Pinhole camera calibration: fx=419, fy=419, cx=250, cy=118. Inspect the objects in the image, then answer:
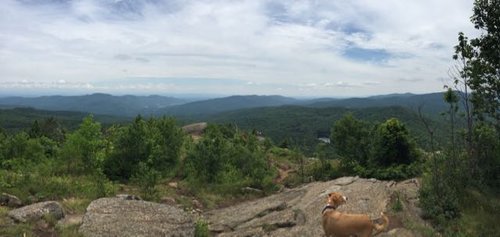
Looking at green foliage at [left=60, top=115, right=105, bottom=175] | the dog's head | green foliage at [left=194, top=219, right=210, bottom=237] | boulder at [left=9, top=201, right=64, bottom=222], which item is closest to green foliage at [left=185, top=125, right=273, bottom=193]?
green foliage at [left=60, top=115, right=105, bottom=175]

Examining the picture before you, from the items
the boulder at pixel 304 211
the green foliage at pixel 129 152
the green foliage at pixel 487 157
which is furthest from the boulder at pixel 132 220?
the green foliage at pixel 487 157

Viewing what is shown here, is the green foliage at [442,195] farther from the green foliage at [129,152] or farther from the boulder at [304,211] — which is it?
the green foliage at [129,152]

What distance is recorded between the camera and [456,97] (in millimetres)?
16328

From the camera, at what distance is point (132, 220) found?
41.7 feet

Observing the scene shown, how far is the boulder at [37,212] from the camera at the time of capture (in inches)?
497

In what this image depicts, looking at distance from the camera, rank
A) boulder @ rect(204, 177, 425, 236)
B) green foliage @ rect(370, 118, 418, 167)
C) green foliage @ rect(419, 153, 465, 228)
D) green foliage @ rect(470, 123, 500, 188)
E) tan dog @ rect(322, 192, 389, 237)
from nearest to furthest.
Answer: tan dog @ rect(322, 192, 389, 237) < green foliage @ rect(419, 153, 465, 228) < boulder @ rect(204, 177, 425, 236) < green foliage @ rect(470, 123, 500, 188) < green foliage @ rect(370, 118, 418, 167)

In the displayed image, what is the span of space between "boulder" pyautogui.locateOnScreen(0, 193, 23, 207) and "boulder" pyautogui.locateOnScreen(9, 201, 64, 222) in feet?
7.05

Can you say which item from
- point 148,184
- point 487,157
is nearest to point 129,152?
point 148,184

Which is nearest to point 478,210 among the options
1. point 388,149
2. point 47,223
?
point 388,149

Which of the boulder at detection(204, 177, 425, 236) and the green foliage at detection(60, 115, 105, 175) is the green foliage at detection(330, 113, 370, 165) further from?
the green foliage at detection(60, 115, 105, 175)

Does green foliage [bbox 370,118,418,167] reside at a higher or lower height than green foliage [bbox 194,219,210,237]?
higher

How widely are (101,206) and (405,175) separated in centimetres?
1312

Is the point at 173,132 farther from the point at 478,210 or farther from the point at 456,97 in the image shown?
the point at 478,210

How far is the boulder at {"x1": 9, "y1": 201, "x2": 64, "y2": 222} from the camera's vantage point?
41.4 feet
